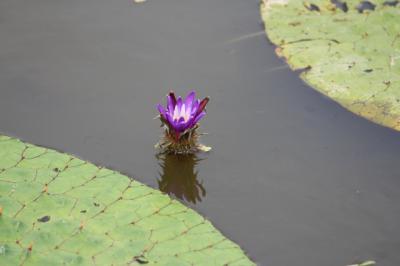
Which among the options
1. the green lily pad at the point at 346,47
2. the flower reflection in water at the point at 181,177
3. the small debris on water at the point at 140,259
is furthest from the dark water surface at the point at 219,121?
the small debris on water at the point at 140,259

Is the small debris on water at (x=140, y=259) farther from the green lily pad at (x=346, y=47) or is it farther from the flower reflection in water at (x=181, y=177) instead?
the green lily pad at (x=346, y=47)

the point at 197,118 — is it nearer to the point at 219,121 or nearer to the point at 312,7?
the point at 219,121

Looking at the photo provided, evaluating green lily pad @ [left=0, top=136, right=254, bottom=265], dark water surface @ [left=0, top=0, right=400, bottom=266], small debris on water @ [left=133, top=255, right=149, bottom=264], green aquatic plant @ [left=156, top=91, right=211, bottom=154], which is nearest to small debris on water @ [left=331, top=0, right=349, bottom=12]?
dark water surface @ [left=0, top=0, right=400, bottom=266]

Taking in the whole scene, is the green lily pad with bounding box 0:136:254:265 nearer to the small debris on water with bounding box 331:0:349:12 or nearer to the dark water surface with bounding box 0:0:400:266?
the dark water surface with bounding box 0:0:400:266

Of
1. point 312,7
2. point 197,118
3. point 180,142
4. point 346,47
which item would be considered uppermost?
point 312,7

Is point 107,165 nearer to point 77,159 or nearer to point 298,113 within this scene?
point 77,159

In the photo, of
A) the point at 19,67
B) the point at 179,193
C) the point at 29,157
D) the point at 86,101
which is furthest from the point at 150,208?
the point at 19,67

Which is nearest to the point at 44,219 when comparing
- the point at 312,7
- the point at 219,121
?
the point at 219,121
